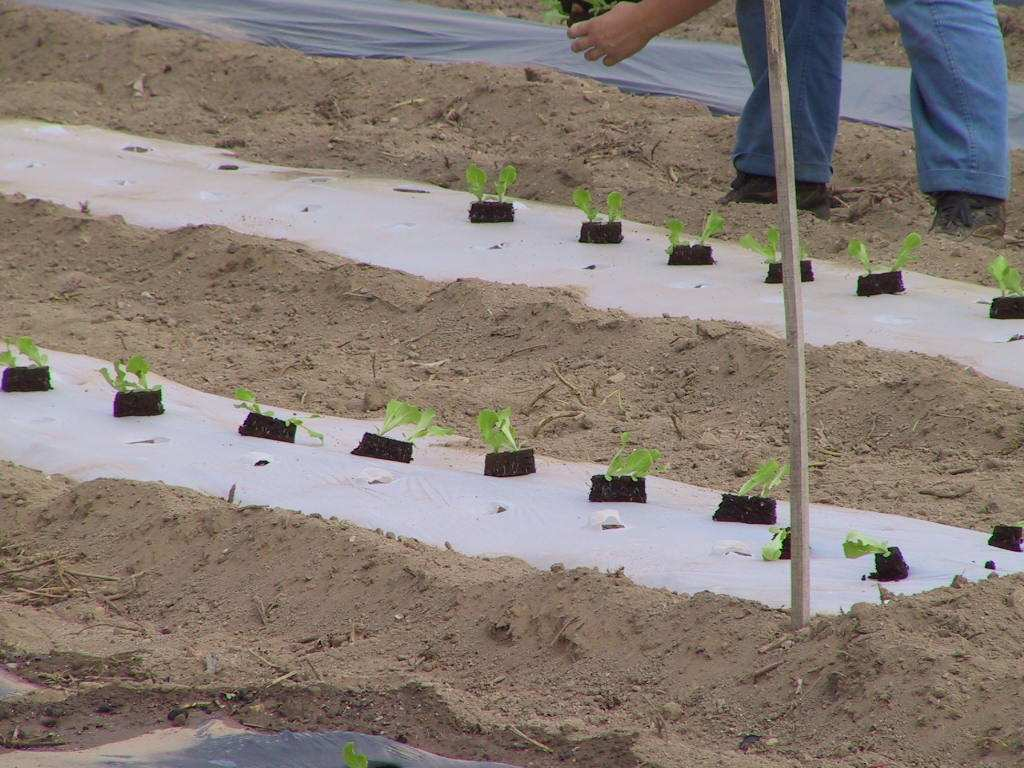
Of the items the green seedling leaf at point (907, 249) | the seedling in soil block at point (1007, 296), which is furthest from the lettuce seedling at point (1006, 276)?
the green seedling leaf at point (907, 249)

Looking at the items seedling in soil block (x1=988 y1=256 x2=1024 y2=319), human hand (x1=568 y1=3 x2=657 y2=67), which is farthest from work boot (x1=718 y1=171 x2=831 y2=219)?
human hand (x1=568 y1=3 x2=657 y2=67)

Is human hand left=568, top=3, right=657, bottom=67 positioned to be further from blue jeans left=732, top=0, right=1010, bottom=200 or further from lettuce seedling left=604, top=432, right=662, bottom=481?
lettuce seedling left=604, top=432, right=662, bottom=481

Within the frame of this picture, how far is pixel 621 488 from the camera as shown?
2.75 meters

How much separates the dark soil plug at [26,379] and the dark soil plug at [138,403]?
261 millimetres

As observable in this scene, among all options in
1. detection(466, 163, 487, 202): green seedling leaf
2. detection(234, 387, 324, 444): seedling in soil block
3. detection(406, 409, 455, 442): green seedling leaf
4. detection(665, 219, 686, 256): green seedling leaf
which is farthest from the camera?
detection(466, 163, 487, 202): green seedling leaf

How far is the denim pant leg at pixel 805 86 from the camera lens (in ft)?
15.6

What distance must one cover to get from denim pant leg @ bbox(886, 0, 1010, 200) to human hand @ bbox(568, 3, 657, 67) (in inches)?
47.0

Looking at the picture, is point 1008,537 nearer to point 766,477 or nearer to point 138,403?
point 766,477

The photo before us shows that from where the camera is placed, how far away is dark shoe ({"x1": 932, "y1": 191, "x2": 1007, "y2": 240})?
442cm

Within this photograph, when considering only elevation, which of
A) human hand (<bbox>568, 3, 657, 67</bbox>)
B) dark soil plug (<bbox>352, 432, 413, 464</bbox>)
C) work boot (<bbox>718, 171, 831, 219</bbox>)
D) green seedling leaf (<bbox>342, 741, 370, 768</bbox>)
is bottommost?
dark soil plug (<bbox>352, 432, 413, 464</bbox>)

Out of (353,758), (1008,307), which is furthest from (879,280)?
(353,758)

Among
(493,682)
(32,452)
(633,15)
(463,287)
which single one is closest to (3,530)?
(32,452)

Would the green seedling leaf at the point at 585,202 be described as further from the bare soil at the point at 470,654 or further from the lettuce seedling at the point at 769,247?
the bare soil at the point at 470,654

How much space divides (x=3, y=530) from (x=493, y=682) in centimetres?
119
